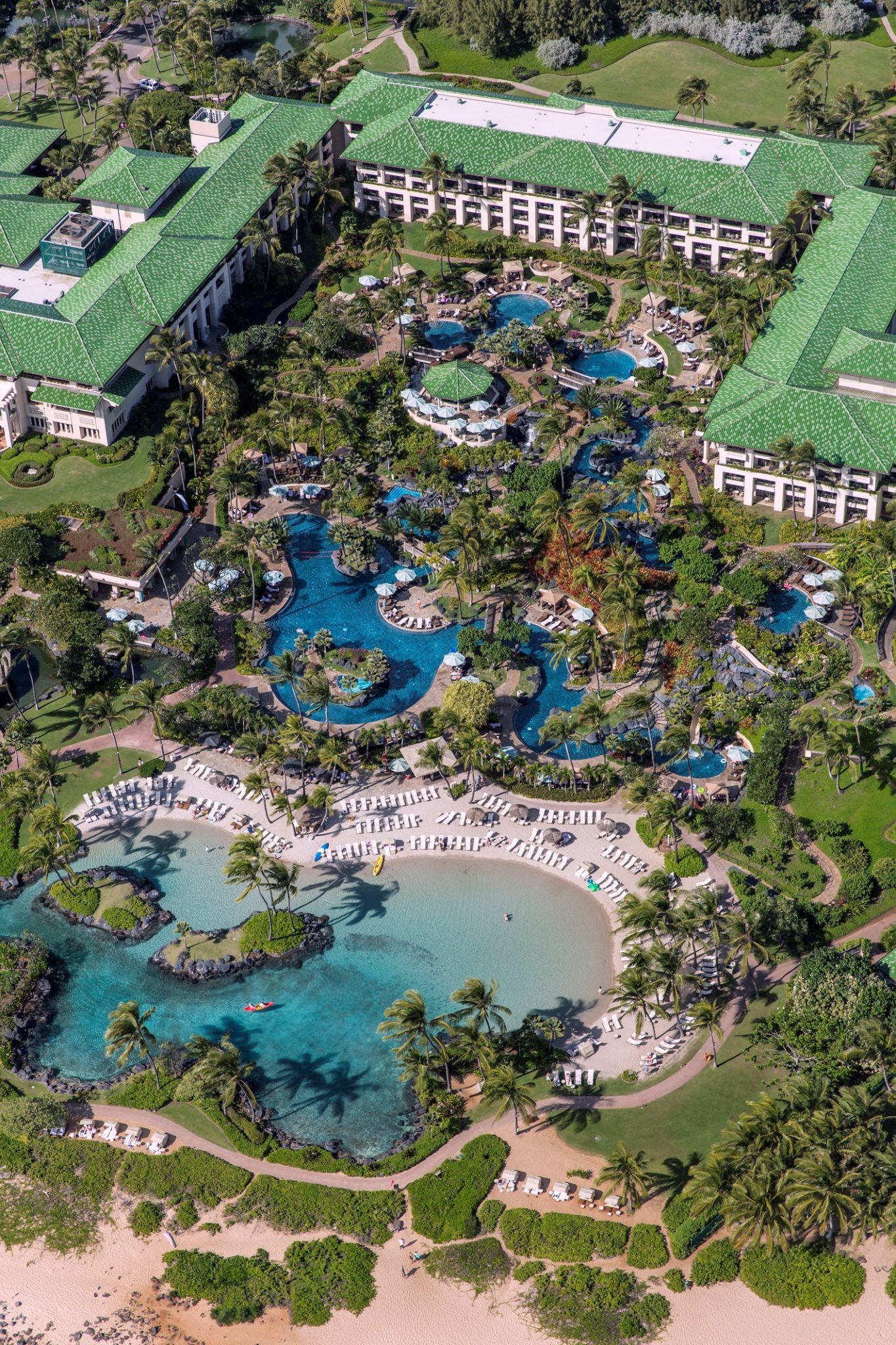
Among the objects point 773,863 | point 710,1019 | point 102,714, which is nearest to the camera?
point 710,1019

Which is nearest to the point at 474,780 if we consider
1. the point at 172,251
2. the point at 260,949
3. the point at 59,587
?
the point at 260,949

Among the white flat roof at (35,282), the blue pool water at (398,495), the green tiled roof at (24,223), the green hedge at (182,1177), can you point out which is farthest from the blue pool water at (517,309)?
the green hedge at (182,1177)

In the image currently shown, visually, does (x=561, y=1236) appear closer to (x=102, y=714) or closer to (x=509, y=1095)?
(x=509, y=1095)

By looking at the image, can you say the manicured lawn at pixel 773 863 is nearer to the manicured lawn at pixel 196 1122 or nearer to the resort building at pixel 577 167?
the manicured lawn at pixel 196 1122

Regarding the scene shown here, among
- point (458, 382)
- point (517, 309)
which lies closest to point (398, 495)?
point (458, 382)

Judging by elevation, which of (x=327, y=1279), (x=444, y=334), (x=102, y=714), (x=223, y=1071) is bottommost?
(x=327, y=1279)

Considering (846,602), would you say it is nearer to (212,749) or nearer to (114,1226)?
(212,749)
